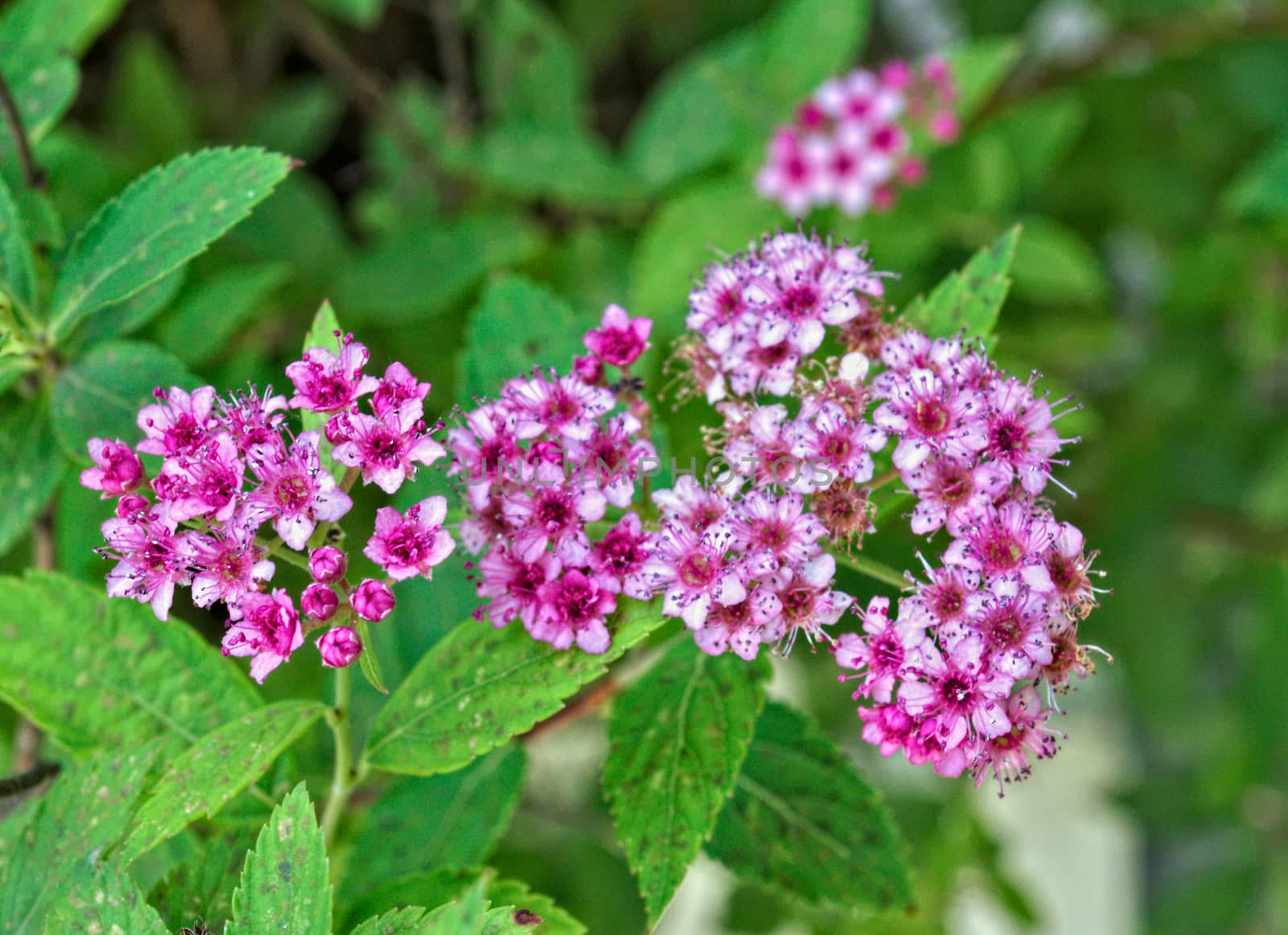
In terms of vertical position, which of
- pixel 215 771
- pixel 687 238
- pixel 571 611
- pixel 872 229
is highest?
pixel 872 229

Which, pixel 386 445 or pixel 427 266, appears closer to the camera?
pixel 386 445

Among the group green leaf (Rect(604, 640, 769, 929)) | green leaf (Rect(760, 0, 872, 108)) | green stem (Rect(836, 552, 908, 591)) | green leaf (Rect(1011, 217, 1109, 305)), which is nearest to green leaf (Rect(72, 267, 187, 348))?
green leaf (Rect(604, 640, 769, 929))

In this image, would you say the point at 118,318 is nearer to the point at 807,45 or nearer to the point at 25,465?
the point at 25,465

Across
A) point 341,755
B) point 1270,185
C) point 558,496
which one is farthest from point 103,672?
point 1270,185

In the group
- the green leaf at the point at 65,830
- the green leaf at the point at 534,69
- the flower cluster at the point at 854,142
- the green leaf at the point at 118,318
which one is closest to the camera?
the green leaf at the point at 65,830

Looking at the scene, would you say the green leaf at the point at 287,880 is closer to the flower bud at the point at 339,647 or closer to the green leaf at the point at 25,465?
the flower bud at the point at 339,647

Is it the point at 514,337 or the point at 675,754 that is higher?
the point at 514,337

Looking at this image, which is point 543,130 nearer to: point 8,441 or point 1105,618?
point 8,441

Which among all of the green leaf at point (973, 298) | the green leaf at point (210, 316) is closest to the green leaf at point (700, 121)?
the green leaf at point (210, 316)
